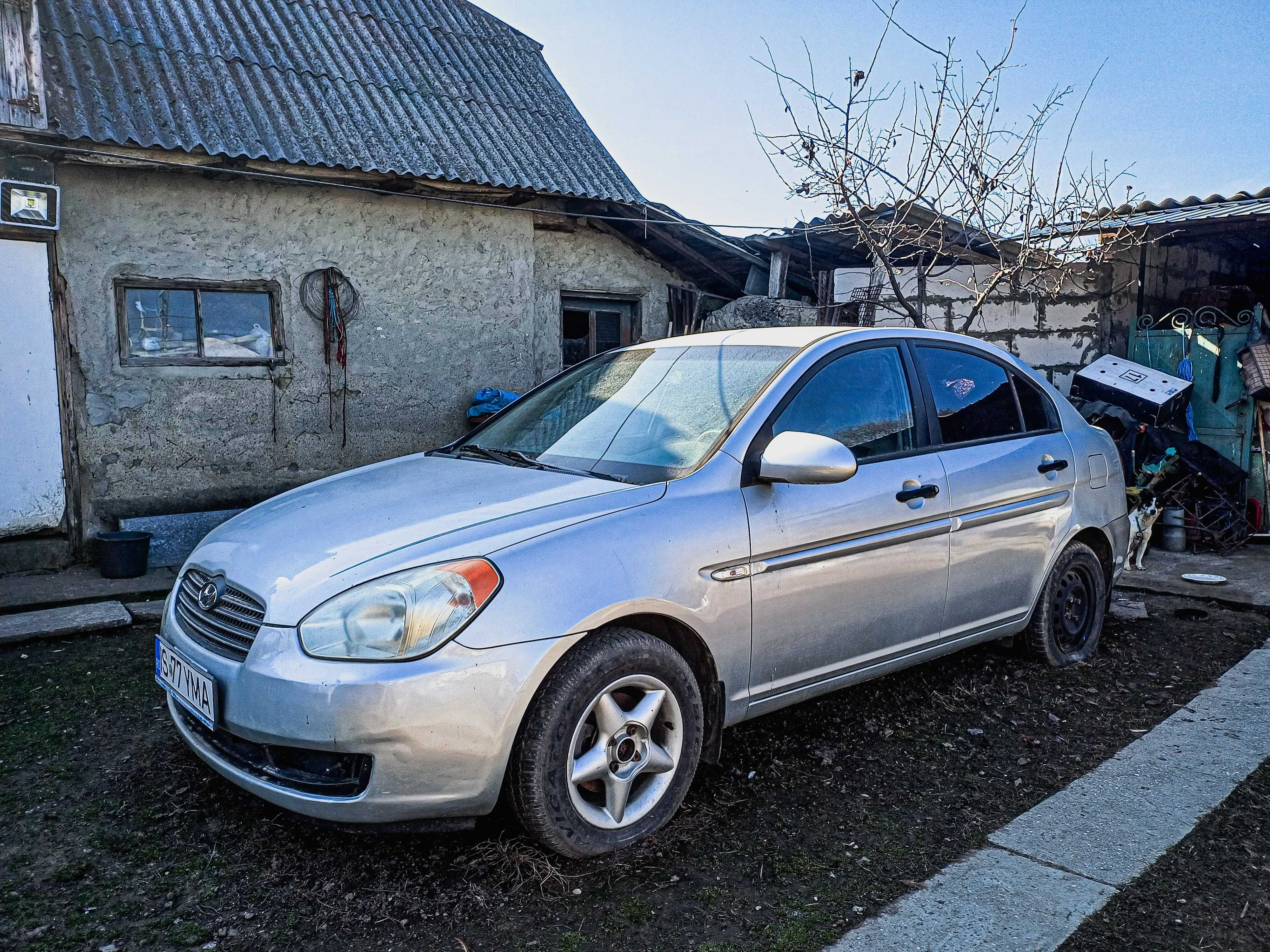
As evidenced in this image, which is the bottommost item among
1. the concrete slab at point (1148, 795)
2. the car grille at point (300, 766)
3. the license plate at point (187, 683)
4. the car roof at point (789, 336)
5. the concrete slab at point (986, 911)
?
the concrete slab at point (1148, 795)

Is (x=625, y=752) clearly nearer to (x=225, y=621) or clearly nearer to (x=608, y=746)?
(x=608, y=746)

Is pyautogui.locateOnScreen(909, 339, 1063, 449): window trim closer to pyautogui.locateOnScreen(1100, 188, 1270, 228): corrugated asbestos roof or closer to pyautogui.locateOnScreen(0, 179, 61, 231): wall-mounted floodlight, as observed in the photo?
pyautogui.locateOnScreen(1100, 188, 1270, 228): corrugated asbestos roof

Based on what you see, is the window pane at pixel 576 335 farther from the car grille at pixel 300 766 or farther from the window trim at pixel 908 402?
the car grille at pixel 300 766

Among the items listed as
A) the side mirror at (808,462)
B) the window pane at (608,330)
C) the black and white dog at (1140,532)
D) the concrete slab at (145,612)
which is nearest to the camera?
the side mirror at (808,462)

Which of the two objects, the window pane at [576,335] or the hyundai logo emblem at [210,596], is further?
the window pane at [576,335]

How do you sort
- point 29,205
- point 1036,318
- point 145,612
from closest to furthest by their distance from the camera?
point 145,612 < point 29,205 < point 1036,318

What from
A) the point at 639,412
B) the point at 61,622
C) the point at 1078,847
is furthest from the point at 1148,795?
the point at 61,622

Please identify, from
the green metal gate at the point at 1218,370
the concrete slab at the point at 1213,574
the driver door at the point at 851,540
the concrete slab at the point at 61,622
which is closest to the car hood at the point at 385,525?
the driver door at the point at 851,540

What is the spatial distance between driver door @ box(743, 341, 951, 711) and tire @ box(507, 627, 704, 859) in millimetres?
374

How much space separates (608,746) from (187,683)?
1.32 meters

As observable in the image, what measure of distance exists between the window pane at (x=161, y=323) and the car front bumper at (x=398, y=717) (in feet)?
17.5

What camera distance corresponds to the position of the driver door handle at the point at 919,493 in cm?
346

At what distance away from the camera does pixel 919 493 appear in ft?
11.5

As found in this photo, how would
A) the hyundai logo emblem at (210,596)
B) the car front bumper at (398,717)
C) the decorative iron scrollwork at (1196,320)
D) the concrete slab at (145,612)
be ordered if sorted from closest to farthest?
the car front bumper at (398,717)
the hyundai logo emblem at (210,596)
the concrete slab at (145,612)
the decorative iron scrollwork at (1196,320)
